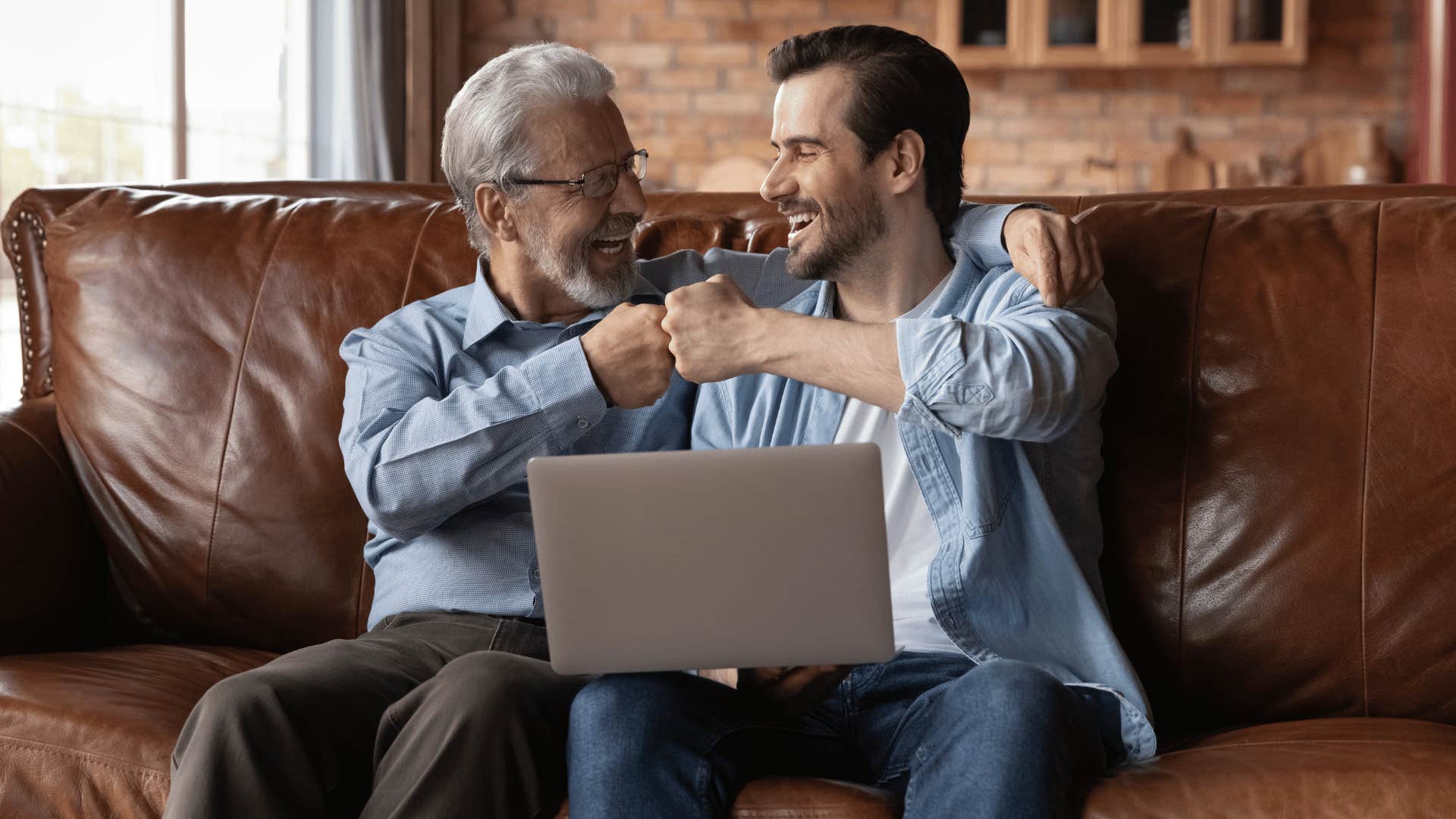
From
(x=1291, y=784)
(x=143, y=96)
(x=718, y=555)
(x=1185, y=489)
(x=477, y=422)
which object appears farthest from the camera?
(x=143, y=96)

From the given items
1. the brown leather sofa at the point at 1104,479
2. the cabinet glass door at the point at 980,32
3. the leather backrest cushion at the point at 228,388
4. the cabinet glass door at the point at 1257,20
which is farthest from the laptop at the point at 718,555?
the cabinet glass door at the point at 1257,20

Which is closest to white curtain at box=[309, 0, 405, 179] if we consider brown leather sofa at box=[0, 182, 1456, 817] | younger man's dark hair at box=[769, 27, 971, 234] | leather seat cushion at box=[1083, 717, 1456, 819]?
brown leather sofa at box=[0, 182, 1456, 817]

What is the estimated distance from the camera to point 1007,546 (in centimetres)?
147

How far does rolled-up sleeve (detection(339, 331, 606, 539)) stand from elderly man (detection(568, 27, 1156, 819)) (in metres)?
0.14

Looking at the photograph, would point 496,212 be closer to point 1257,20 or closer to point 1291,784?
point 1291,784

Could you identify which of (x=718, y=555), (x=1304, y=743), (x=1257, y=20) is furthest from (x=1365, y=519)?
(x=1257, y=20)

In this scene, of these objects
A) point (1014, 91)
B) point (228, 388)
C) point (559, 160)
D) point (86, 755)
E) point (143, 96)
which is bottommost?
point (86, 755)

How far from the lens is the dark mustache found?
177 cm

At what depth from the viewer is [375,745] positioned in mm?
1355

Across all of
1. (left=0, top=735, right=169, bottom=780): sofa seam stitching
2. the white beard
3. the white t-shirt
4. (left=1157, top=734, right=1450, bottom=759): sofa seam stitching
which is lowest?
(left=0, top=735, right=169, bottom=780): sofa seam stitching

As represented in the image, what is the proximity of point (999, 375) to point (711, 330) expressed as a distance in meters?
0.31

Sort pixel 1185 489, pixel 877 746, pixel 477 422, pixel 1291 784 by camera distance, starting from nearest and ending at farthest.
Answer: pixel 1291 784, pixel 877 746, pixel 477 422, pixel 1185 489

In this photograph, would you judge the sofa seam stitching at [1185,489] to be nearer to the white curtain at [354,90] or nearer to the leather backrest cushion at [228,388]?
the leather backrest cushion at [228,388]

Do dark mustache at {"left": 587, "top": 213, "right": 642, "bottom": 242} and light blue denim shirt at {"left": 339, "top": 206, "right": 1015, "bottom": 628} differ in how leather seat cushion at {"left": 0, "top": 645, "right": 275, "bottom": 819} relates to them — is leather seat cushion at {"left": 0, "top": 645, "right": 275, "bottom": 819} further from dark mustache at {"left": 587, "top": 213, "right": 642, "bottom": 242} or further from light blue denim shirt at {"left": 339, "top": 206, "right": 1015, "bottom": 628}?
dark mustache at {"left": 587, "top": 213, "right": 642, "bottom": 242}
